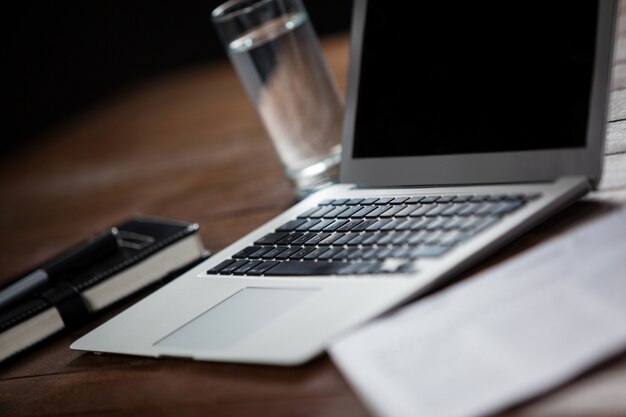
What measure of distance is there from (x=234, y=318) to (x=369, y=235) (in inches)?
5.6

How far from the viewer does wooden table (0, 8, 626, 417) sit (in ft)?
2.00

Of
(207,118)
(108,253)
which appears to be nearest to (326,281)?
(108,253)

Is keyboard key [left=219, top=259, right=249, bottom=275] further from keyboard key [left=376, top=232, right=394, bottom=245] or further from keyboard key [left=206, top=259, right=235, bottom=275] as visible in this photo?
keyboard key [left=376, top=232, right=394, bottom=245]

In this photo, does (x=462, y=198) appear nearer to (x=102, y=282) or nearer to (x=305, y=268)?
(x=305, y=268)

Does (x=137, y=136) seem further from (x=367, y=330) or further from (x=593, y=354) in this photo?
(x=593, y=354)

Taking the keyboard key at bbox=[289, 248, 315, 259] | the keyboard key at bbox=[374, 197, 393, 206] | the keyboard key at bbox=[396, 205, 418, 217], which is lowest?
the keyboard key at bbox=[289, 248, 315, 259]

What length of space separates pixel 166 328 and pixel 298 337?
0.59 ft

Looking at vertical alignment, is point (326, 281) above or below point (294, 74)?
below

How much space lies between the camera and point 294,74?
108 cm

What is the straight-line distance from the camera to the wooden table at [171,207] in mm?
611

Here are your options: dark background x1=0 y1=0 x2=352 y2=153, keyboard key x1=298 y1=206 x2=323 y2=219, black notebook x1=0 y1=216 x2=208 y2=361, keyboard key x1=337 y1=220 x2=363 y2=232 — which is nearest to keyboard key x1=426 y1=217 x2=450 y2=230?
keyboard key x1=337 y1=220 x2=363 y2=232

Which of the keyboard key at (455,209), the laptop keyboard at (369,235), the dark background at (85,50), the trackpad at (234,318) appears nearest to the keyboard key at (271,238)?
the laptop keyboard at (369,235)

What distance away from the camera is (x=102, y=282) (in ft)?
Result: 3.08

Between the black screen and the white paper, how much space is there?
6.1 inches
